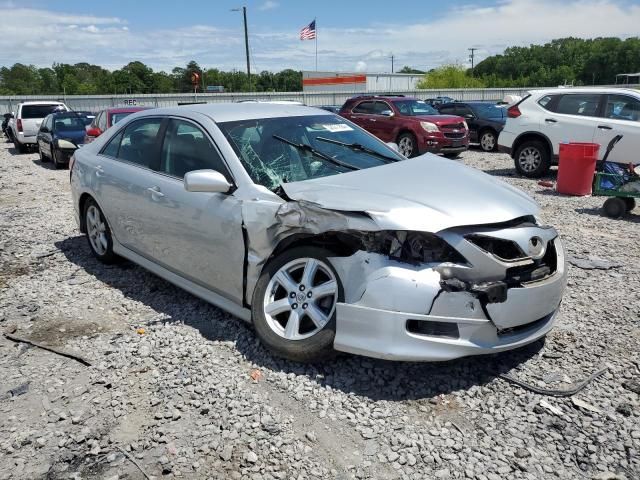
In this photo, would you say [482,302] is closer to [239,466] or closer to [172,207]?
[239,466]

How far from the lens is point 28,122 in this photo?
19.0 meters

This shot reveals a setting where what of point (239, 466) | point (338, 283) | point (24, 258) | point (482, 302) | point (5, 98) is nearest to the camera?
point (239, 466)

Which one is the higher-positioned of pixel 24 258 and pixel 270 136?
pixel 270 136

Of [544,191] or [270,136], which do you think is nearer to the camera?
[270,136]

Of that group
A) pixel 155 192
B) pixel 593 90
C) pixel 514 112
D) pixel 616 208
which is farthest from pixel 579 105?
pixel 155 192

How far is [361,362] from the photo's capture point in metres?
3.56

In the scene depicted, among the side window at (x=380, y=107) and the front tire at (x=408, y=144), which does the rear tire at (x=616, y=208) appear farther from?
the side window at (x=380, y=107)

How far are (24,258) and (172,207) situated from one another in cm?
303

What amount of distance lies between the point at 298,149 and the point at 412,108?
1234 centimetres

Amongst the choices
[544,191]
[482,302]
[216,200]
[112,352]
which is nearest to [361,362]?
Answer: [482,302]

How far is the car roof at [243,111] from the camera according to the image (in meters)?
4.35

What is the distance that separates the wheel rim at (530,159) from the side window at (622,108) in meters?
1.51

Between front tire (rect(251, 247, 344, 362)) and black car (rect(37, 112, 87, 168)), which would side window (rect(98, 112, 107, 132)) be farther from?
front tire (rect(251, 247, 344, 362))

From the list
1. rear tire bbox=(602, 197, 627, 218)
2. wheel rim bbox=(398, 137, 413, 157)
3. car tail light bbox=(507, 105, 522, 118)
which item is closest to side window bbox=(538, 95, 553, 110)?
car tail light bbox=(507, 105, 522, 118)
